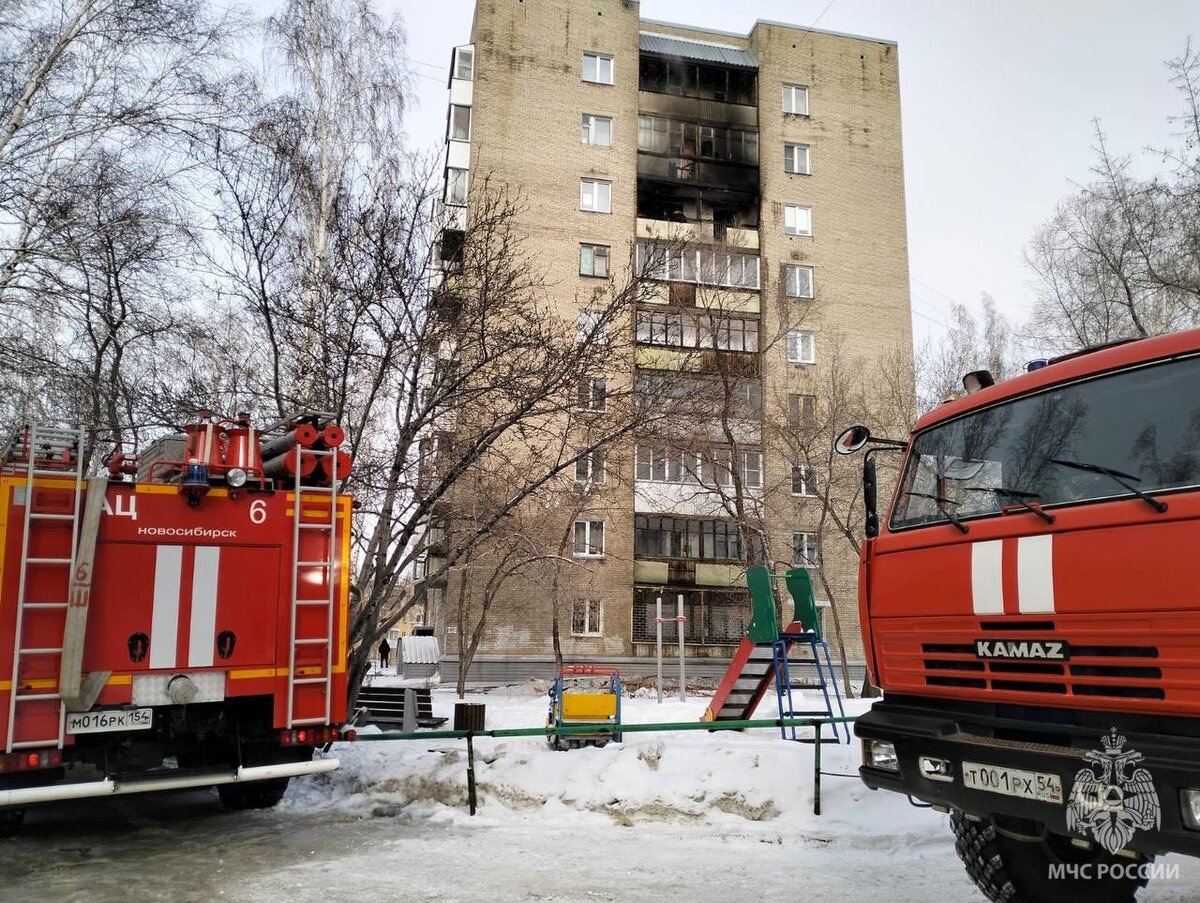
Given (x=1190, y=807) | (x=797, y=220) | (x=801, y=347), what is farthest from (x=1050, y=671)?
(x=797, y=220)

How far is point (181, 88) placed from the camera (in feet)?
35.1

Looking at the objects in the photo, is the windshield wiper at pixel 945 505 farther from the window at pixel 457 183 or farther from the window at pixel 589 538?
the window at pixel 589 538

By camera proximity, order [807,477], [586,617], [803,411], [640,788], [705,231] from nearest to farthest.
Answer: [640,788], [807,477], [803,411], [586,617], [705,231]

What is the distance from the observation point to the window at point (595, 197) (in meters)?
31.2

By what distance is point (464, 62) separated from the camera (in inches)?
1193

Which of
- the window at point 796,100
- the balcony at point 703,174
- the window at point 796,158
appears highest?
the window at point 796,100

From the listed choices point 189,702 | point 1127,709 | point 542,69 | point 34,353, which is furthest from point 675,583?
point 1127,709

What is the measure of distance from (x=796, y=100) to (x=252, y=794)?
34.0 metres

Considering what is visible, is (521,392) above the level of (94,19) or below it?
below

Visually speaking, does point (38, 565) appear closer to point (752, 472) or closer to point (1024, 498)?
point (1024, 498)

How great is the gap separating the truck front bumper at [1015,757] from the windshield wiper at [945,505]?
94cm

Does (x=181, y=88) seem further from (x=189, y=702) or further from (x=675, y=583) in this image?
(x=675, y=583)

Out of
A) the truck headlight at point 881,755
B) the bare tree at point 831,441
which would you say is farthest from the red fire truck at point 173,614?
the bare tree at point 831,441

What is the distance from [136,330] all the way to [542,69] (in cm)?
2382
